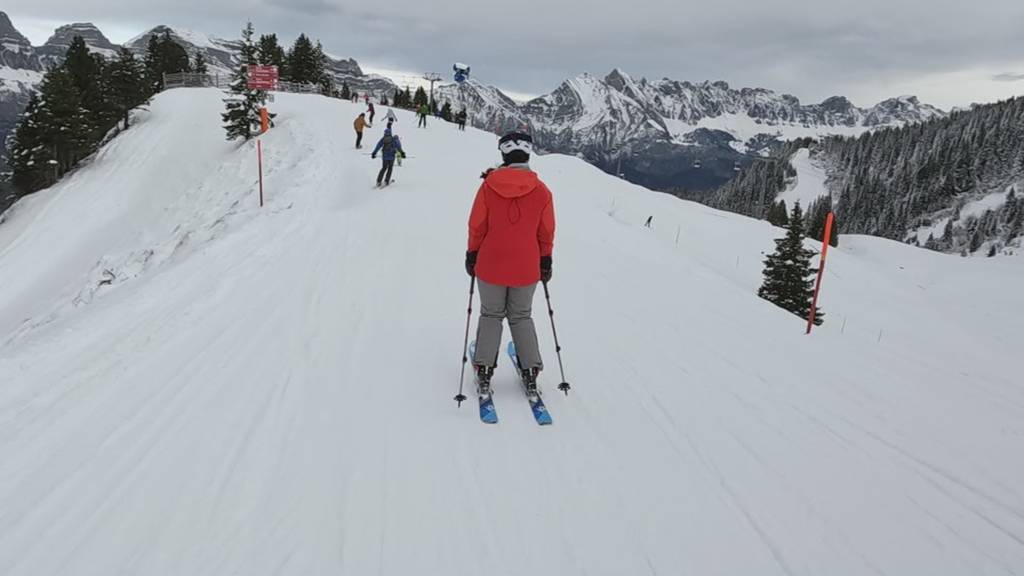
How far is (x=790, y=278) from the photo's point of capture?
1037 inches

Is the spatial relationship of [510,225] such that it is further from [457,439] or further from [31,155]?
[31,155]

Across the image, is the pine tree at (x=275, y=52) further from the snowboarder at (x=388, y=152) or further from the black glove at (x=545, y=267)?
the black glove at (x=545, y=267)

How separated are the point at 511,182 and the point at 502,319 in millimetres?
1289

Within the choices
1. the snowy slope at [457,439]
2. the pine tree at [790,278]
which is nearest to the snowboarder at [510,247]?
the snowy slope at [457,439]

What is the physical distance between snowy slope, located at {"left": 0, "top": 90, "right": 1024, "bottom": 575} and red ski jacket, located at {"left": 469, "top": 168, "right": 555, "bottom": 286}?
4.42 ft

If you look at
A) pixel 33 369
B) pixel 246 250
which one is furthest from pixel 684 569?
pixel 246 250

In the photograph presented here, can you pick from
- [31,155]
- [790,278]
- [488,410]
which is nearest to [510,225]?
[488,410]

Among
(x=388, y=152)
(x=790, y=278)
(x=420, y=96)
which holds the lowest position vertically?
(x=790, y=278)

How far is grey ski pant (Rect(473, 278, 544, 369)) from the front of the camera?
4.87m

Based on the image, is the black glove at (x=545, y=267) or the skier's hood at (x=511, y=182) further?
the black glove at (x=545, y=267)

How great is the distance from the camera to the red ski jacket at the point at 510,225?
4562 mm

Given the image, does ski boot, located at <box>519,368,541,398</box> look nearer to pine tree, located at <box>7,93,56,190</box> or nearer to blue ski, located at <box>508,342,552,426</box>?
blue ski, located at <box>508,342,552,426</box>

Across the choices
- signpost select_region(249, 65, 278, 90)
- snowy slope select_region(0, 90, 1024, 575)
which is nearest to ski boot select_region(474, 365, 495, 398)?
snowy slope select_region(0, 90, 1024, 575)

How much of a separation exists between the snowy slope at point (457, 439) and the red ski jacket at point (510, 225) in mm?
1346
